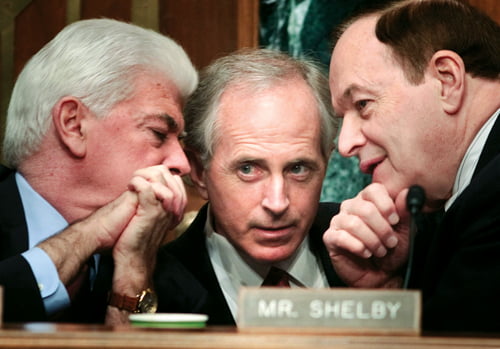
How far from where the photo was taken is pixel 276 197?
2.96 metres

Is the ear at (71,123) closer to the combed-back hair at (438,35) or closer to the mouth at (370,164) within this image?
the mouth at (370,164)

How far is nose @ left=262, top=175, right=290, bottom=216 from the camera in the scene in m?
2.97

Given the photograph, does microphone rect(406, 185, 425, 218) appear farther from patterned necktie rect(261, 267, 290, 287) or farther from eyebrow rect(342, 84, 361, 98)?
patterned necktie rect(261, 267, 290, 287)

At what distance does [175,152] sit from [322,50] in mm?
946

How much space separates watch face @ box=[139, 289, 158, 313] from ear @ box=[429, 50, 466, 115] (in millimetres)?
1115

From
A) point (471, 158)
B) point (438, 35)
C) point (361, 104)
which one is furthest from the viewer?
point (361, 104)

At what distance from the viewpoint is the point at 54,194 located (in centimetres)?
292

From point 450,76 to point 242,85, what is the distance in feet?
2.68

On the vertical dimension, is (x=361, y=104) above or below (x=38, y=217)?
above

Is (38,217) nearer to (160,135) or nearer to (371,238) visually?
(160,135)

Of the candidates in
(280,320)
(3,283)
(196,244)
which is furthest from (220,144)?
(280,320)

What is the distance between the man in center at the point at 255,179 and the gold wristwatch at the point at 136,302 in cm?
13

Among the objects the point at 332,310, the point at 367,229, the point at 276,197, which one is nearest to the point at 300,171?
the point at 276,197

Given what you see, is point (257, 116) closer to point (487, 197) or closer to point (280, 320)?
point (487, 197)
